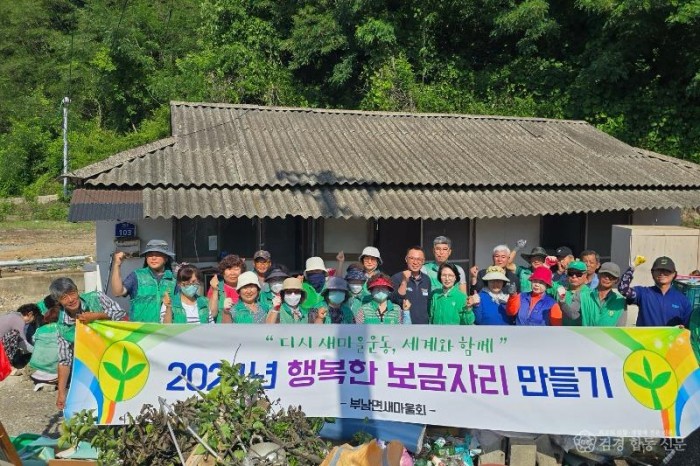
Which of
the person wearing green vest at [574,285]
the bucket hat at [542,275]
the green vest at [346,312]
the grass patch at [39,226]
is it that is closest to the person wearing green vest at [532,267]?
the bucket hat at [542,275]

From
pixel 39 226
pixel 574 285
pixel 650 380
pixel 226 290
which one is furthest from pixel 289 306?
pixel 39 226

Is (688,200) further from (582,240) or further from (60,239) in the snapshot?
(60,239)

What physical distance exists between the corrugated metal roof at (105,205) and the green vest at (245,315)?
104 inches

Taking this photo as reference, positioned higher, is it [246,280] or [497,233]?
[497,233]

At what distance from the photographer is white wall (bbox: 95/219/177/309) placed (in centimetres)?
906

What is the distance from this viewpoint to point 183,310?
605 centimetres

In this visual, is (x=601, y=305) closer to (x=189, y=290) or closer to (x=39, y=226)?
(x=189, y=290)

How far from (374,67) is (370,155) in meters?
12.6

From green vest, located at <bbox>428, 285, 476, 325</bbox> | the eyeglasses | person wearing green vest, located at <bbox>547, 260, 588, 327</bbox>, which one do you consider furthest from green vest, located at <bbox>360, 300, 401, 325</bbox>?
the eyeglasses

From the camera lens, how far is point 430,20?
75.1ft

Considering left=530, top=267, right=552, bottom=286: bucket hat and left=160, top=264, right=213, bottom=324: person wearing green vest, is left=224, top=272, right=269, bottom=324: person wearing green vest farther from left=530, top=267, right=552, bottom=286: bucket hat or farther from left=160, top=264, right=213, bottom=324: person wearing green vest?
left=530, top=267, right=552, bottom=286: bucket hat

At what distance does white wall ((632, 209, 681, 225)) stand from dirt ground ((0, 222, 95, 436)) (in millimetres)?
9058

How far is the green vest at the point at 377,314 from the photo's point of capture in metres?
5.84

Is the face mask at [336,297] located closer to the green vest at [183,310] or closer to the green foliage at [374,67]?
the green vest at [183,310]
